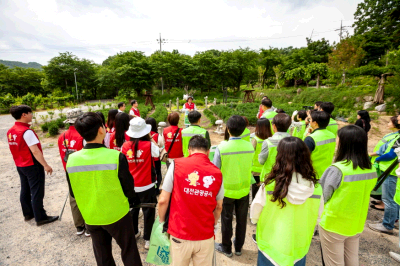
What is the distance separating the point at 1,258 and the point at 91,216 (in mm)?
2290

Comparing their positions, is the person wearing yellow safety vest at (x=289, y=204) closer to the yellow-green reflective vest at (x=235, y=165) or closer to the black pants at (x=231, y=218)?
the yellow-green reflective vest at (x=235, y=165)

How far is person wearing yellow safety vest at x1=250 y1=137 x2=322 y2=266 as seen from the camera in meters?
1.55

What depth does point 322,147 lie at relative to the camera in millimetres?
2928

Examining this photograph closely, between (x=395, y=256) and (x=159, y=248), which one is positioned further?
(x=395, y=256)

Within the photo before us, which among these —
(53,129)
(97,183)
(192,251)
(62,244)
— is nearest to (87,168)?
(97,183)

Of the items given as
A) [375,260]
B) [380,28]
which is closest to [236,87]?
[380,28]

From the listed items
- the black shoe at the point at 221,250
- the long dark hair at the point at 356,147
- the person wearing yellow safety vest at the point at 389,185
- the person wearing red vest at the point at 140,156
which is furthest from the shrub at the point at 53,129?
the person wearing yellow safety vest at the point at 389,185

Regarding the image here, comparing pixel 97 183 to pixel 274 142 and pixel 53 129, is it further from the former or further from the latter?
pixel 53 129

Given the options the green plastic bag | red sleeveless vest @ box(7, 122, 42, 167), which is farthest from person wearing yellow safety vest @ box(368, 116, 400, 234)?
red sleeveless vest @ box(7, 122, 42, 167)

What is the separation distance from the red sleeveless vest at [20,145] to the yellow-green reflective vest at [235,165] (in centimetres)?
329

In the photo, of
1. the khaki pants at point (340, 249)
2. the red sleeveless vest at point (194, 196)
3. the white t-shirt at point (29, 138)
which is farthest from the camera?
the white t-shirt at point (29, 138)

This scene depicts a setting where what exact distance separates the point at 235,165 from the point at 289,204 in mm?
954

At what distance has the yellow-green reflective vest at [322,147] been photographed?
9.50 feet

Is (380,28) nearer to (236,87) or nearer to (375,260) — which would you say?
(236,87)
